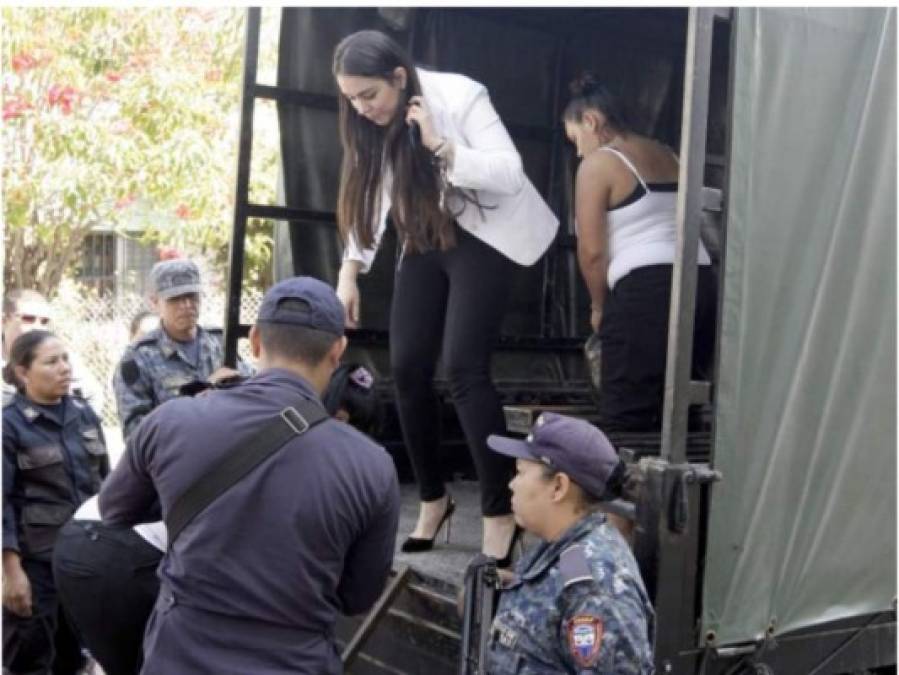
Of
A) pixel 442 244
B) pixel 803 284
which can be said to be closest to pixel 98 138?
pixel 442 244

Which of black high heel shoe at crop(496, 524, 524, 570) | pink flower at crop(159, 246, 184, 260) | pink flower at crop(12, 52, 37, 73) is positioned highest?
pink flower at crop(12, 52, 37, 73)

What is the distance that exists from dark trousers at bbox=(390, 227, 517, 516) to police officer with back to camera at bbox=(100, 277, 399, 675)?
3.58ft

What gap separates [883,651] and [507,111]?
286 cm

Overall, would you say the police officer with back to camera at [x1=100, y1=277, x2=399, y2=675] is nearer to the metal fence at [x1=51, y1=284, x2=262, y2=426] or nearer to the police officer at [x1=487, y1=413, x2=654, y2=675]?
the police officer at [x1=487, y1=413, x2=654, y2=675]

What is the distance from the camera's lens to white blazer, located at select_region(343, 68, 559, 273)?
3.63 meters

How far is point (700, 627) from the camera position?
118 inches

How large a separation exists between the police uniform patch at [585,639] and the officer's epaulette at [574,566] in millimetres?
77

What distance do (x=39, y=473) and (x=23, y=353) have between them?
0.43 m

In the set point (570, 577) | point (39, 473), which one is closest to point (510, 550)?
point (570, 577)

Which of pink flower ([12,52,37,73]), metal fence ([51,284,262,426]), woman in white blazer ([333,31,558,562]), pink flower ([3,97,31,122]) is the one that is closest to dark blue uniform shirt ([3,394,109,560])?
woman in white blazer ([333,31,558,562])

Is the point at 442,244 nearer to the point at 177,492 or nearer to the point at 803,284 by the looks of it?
the point at 803,284

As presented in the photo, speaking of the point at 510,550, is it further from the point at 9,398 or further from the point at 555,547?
the point at 9,398

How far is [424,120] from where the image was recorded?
3.65m

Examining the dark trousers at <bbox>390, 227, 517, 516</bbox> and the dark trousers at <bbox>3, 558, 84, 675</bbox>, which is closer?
the dark trousers at <bbox>390, 227, 517, 516</bbox>
